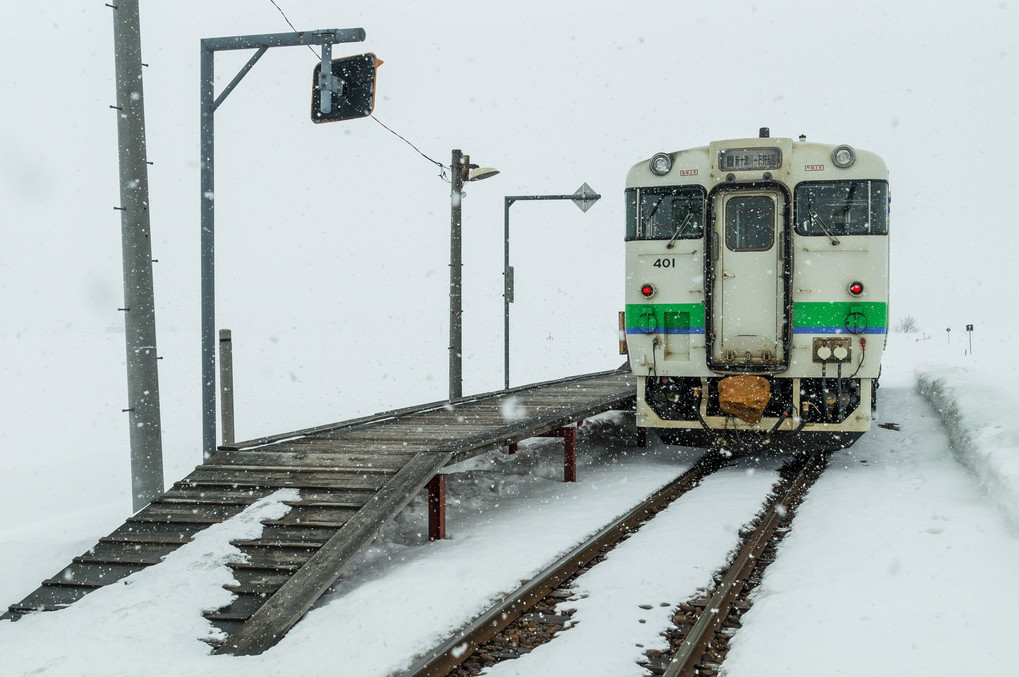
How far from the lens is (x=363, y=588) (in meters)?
5.93

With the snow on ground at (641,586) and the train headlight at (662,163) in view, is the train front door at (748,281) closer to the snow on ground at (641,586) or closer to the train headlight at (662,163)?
the train headlight at (662,163)

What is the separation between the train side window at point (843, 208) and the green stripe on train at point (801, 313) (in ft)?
2.72

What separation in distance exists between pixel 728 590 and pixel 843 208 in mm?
5714

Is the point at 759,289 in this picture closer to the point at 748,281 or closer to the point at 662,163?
the point at 748,281

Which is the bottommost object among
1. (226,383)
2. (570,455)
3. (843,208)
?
(570,455)

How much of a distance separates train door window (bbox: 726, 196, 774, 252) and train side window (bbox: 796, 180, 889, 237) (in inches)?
13.1

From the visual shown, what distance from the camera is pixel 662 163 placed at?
33.5ft

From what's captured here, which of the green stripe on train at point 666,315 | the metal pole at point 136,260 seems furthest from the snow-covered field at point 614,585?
the green stripe on train at point 666,315

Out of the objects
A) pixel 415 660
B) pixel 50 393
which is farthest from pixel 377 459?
pixel 50 393

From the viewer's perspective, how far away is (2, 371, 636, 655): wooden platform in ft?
17.7

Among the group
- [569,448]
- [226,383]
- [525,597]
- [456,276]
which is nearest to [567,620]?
[525,597]

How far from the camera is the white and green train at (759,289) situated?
9.70 metres

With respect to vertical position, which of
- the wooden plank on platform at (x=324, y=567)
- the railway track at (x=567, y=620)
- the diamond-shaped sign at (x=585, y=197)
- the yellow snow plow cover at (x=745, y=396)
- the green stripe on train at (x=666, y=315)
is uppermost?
the diamond-shaped sign at (x=585, y=197)


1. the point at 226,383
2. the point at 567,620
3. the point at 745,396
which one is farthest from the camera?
the point at 745,396
